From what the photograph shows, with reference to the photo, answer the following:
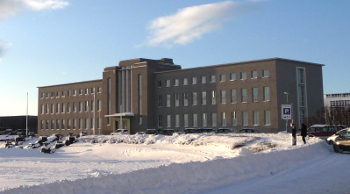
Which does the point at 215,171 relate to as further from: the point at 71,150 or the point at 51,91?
the point at 51,91

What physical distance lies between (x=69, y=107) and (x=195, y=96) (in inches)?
1367

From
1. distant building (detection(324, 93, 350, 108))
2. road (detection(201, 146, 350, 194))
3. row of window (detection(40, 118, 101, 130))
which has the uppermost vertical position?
distant building (detection(324, 93, 350, 108))

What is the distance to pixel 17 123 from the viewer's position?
11706cm

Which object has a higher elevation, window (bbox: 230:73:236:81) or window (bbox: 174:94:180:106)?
window (bbox: 230:73:236:81)

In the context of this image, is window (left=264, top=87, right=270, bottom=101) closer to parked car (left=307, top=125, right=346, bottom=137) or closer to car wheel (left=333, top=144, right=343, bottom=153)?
parked car (left=307, top=125, right=346, bottom=137)

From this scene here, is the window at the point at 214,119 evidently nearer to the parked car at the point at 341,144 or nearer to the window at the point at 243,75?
the window at the point at 243,75

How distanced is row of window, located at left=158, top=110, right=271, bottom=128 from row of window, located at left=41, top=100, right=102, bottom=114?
1877cm

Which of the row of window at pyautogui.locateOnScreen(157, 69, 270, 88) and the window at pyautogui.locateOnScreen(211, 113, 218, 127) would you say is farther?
the window at pyautogui.locateOnScreen(211, 113, 218, 127)

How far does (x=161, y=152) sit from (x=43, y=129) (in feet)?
249

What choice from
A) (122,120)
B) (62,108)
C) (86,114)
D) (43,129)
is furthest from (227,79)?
(43,129)

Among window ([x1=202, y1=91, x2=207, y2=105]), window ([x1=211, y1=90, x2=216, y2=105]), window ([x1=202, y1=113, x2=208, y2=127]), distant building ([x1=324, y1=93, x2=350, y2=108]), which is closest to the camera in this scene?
window ([x1=211, y1=90, x2=216, y2=105])

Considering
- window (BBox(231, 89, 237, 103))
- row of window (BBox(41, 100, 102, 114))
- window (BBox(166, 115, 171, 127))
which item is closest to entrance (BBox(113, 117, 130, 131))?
window (BBox(166, 115, 171, 127))

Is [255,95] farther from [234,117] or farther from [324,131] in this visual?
[324,131]

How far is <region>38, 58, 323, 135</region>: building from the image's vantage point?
66688mm
